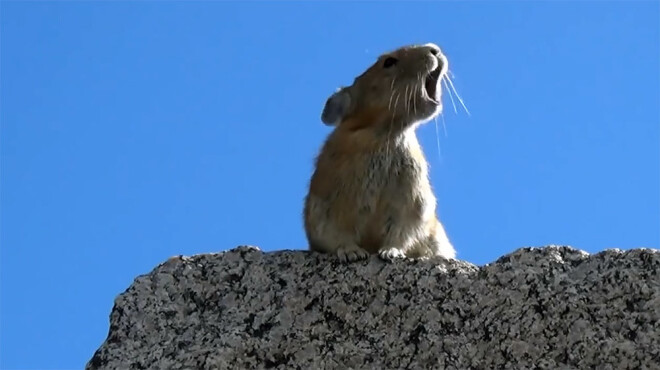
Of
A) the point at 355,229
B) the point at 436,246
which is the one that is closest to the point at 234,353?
the point at 355,229

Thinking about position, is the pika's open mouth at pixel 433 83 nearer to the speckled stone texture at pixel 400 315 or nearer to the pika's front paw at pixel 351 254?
the pika's front paw at pixel 351 254

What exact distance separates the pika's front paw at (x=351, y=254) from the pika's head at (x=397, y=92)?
1.94 metres

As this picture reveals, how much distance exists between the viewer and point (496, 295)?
19.3ft

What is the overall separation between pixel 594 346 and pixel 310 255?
2.06m

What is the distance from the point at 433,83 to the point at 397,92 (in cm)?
32

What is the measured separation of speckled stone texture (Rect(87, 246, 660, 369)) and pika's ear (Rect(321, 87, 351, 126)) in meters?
2.93

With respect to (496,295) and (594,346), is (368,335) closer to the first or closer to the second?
(496,295)

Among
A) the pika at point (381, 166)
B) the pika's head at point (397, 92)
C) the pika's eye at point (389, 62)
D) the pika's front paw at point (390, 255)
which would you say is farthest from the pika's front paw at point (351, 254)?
the pika's eye at point (389, 62)

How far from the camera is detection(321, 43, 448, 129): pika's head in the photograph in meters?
8.91

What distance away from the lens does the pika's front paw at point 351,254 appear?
22.5ft

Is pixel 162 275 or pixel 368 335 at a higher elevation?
pixel 162 275

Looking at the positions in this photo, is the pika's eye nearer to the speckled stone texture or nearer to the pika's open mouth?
the pika's open mouth

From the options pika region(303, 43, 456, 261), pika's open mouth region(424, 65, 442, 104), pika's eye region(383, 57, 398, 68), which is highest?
pika's eye region(383, 57, 398, 68)

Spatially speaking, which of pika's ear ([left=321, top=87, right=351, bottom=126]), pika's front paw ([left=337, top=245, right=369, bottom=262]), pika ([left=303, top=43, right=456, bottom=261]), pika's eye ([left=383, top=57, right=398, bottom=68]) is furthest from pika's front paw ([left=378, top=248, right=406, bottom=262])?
pika's eye ([left=383, top=57, right=398, bottom=68])
